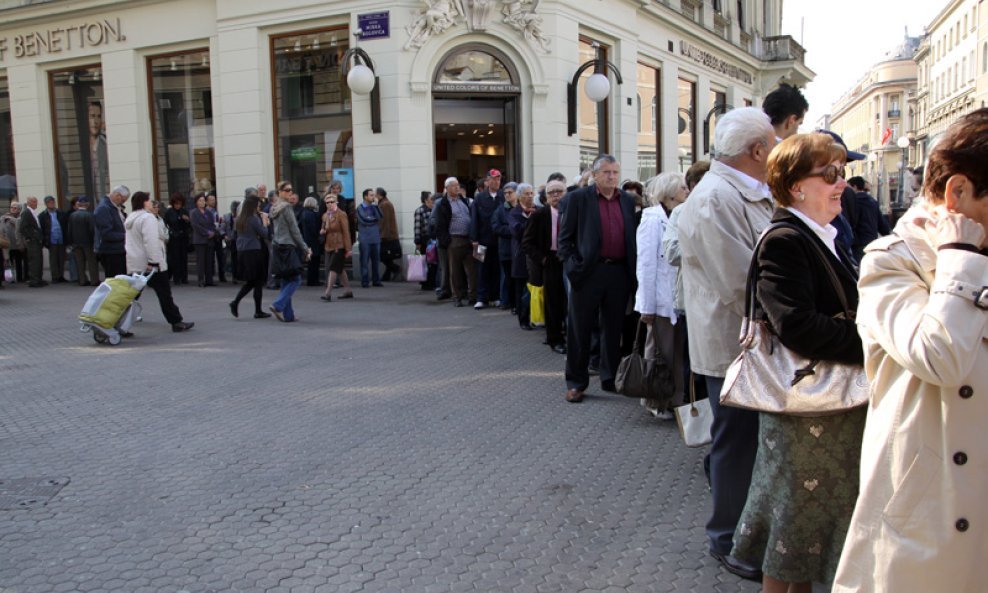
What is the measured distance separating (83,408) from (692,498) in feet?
16.2

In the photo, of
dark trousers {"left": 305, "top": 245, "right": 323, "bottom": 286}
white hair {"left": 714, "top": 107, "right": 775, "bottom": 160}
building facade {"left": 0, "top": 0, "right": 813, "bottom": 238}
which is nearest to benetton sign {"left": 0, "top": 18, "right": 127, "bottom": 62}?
building facade {"left": 0, "top": 0, "right": 813, "bottom": 238}

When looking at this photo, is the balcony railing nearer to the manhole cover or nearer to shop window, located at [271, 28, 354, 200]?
shop window, located at [271, 28, 354, 200]

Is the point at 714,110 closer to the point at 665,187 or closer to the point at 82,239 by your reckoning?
the point at 82,239

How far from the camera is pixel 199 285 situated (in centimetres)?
1588

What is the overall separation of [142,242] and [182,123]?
9.44 metres

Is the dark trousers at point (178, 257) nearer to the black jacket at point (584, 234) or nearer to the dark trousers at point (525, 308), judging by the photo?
the dark trousers at point (525, 308)

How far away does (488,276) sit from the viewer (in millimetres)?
12172

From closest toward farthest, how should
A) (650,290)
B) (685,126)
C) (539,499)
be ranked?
1. (539,499)
2. (650,290)
3. (685,126)

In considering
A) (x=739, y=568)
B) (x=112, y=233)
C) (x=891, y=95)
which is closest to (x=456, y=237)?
(x=112, y=233)

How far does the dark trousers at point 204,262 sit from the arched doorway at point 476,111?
5.08m

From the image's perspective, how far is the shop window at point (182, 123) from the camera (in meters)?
17.8

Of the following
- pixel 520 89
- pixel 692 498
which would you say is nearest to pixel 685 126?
pixel 520 89

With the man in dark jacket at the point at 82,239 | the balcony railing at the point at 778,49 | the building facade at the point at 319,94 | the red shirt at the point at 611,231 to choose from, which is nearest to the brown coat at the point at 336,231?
the building facade at the point at 319,94

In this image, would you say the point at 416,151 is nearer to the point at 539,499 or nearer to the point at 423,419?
the point at 423,419
